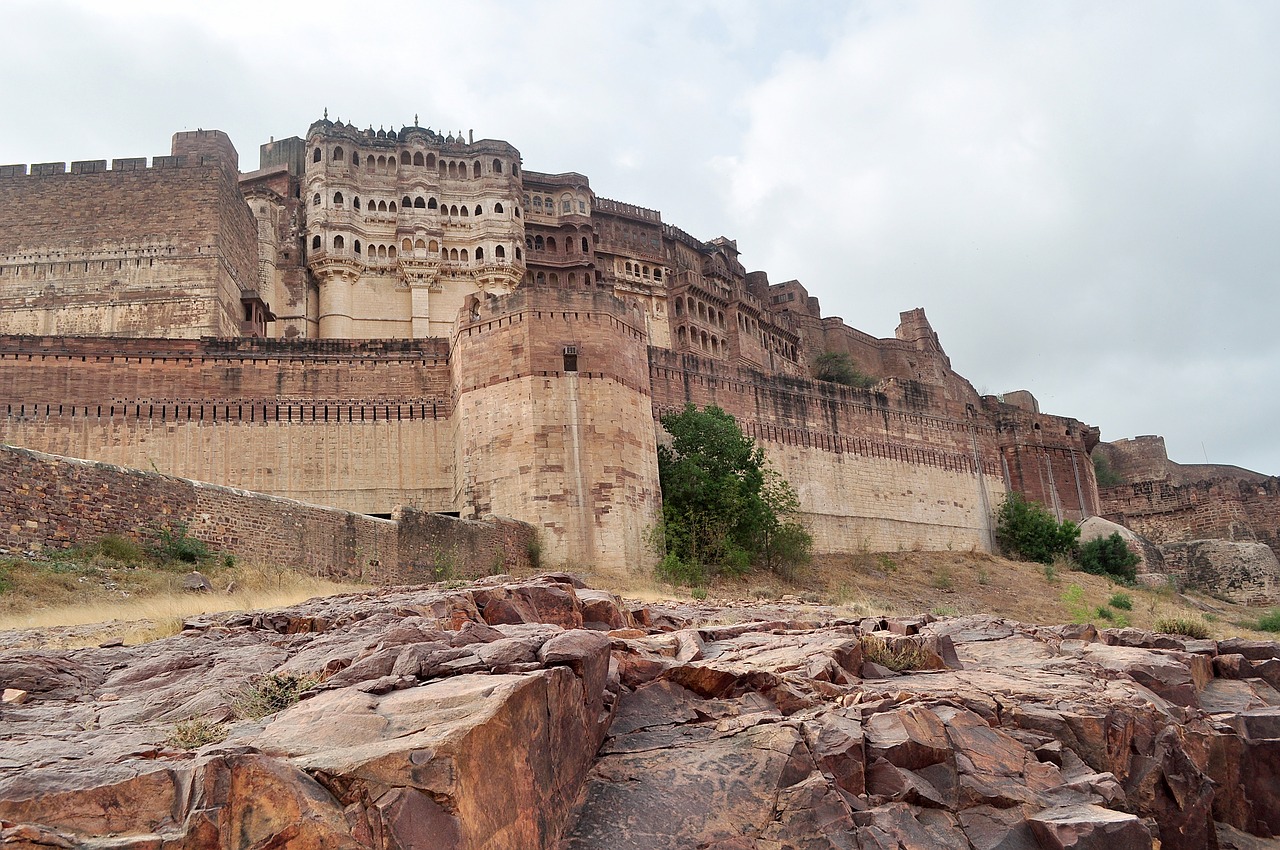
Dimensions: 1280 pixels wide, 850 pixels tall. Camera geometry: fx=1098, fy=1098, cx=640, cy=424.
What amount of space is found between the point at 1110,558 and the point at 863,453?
9.01 metres

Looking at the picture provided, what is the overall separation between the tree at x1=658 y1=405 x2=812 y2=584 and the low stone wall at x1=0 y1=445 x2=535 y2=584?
4393mm

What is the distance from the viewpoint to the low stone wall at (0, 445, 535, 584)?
1552cm

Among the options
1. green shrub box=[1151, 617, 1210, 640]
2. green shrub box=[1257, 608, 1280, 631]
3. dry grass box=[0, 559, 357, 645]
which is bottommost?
green shrub box=[1257, 608, 1280, 631]

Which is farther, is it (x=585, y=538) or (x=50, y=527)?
(x=585, y=538)

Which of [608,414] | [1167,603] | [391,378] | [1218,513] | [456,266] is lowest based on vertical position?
[1167,603]

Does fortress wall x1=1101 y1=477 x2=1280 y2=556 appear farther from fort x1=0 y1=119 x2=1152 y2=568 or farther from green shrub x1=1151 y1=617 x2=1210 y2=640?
green shrub x1=1151 y1=617 x2=1210 y2=640

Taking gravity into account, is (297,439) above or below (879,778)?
above

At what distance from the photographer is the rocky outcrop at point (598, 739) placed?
199 inches

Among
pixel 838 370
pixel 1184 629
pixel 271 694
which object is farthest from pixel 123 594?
pixel 838 370

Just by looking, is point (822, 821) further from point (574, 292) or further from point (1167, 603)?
point (1167, 603)

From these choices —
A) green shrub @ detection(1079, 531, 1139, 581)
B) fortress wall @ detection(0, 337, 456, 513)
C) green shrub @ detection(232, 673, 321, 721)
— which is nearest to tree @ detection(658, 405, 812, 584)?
fortress wall @ detection(0, 337, 456, 513)

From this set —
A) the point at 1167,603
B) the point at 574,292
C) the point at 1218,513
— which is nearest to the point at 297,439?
the point at 574,292

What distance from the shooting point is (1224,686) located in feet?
39.7

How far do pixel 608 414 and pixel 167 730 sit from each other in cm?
1832
